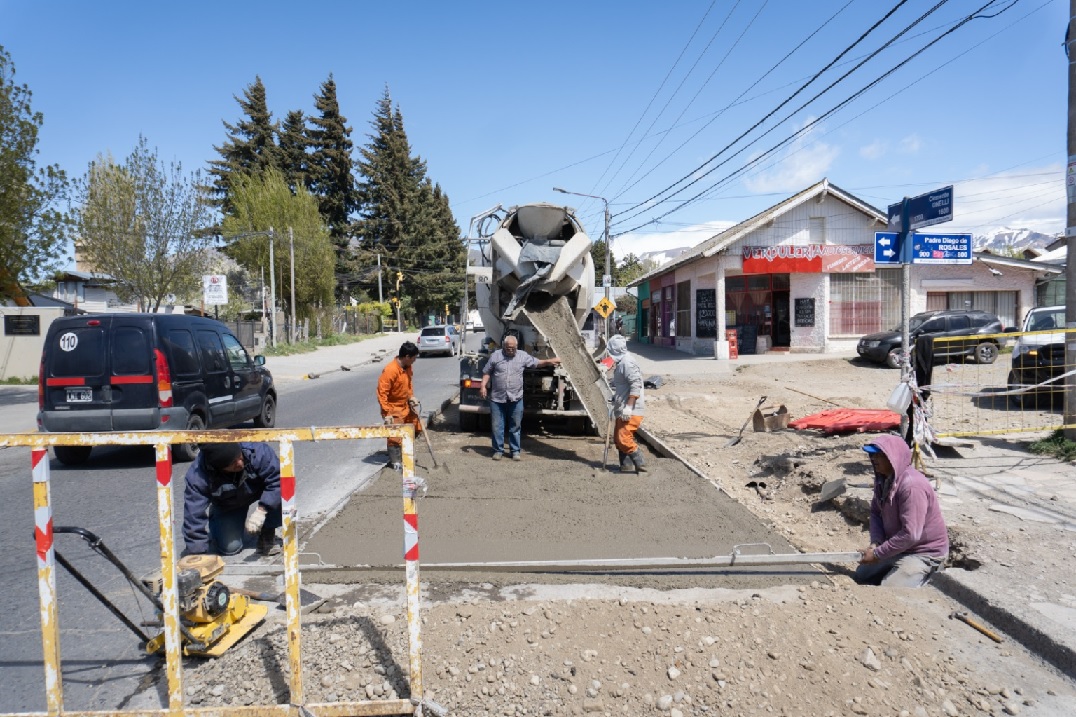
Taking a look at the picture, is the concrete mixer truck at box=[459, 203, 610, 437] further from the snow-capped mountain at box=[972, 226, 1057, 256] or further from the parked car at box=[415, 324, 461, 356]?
the parked car at box=[415, 324, 461, 356]

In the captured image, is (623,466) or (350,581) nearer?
(350,581)

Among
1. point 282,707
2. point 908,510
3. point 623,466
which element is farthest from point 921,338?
point 282,707

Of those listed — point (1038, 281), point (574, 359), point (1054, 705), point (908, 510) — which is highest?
point (1038, 281)

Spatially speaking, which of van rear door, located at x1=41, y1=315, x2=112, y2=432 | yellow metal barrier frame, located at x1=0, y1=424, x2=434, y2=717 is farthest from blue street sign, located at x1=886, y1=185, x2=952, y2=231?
van rear door, located at x1=41, y1=315, x2=112, y2=432

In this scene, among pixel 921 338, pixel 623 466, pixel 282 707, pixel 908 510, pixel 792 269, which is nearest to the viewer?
pixel 282 707

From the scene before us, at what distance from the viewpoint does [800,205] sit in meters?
26.8

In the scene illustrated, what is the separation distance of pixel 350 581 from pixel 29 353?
844 inches

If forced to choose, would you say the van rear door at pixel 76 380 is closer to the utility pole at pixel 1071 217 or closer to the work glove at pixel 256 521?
the work glove at pixel 256 521

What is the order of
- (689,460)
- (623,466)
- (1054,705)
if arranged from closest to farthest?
(1054,705), (623,466), (689,460)

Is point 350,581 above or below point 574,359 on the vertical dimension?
below

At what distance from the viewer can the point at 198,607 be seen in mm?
3562

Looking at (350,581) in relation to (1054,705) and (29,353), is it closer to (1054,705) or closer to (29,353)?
(1054,705)

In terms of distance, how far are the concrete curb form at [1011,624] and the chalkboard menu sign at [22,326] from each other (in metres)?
24.1

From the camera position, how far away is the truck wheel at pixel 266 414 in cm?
1157
